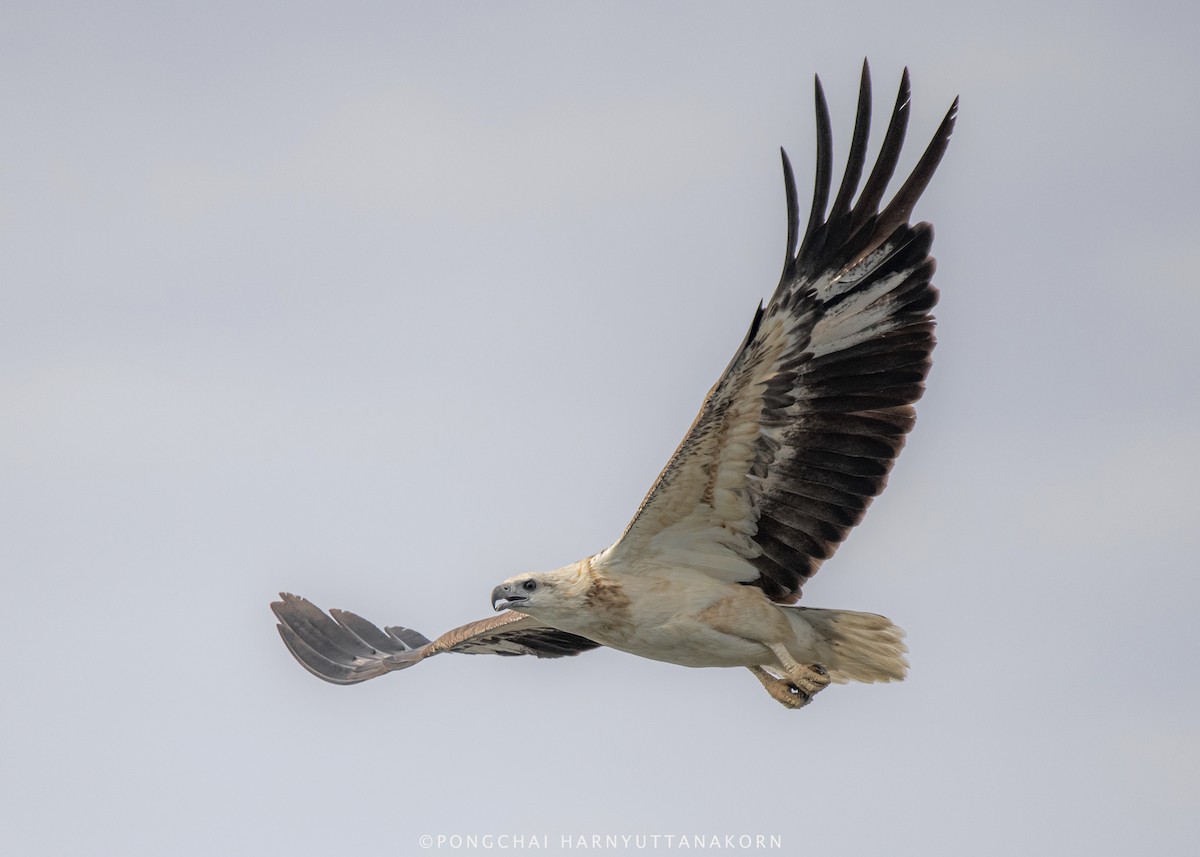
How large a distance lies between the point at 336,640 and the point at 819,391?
21.1ft

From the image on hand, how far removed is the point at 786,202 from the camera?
1242 centimetres

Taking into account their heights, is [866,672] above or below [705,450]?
below

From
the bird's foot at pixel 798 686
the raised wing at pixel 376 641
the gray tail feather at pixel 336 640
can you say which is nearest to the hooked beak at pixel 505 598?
the raised wing at pixel 376 641

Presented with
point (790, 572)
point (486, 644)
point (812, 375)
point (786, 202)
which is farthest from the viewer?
point (486, 644)

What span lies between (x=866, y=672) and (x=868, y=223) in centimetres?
346

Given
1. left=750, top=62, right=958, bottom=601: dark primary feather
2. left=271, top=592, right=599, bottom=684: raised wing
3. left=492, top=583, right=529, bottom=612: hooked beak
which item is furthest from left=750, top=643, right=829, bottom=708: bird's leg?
left=271, top=592, right=599, bottom=684: raised wing

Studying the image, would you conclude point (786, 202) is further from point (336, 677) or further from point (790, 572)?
point (336, 677)

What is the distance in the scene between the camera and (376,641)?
1806 cm

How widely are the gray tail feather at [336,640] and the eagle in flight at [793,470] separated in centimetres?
311

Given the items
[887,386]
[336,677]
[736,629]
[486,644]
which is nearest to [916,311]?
[887,386]

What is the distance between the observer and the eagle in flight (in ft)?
42.3

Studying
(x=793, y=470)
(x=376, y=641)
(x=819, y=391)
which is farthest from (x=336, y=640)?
(x=819, y=391)

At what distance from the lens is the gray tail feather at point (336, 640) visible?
57.6 ft

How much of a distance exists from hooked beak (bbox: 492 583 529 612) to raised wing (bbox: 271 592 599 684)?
1392 mm
